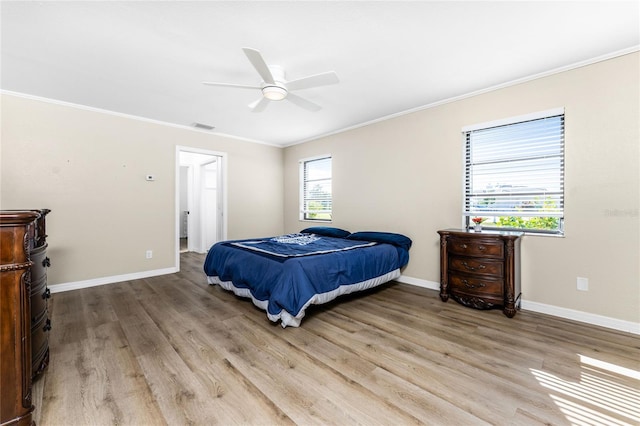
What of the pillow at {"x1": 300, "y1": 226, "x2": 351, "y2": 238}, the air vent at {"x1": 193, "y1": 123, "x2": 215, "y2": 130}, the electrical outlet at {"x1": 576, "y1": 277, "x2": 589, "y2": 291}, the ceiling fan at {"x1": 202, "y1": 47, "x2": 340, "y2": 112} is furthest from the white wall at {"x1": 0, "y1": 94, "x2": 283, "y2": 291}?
the electrical outlet at {"x1": 576, "y1": 277, "x2": 589, "y2": 291}

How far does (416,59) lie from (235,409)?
123 inches

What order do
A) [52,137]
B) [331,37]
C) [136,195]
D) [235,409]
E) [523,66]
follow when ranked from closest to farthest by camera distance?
[235,409]
[331,37]
[523,66]
[52,137]
[136,195]

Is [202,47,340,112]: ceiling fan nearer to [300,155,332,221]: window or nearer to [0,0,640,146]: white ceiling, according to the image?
[0,0,640,146]: white ceiling

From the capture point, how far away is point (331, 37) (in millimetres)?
2328

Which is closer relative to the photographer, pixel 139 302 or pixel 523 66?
pixel 523 66

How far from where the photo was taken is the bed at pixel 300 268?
2570mm

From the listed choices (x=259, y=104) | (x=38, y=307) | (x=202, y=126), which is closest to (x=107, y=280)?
(x=38, y=307)

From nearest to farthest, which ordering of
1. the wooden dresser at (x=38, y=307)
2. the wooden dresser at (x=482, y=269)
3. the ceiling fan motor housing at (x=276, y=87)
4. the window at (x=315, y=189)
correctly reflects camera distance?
1. the wooden dresser at (x=38, y=307)
2. the ceiling fan motor housing at (x=276, y=87)
3. the wooden dresser at (x=482, y=269)
4. the window at (x=315, y=189)

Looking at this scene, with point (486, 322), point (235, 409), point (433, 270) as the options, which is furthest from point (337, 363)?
point (433, 270)

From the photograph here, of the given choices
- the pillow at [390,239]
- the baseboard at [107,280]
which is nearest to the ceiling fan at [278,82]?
the pillow at [390,239]

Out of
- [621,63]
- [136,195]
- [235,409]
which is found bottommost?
[235,409]

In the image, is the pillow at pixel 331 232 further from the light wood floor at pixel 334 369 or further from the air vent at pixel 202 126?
the air vent at pixel 202 126

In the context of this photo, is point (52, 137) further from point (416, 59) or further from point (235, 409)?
point (416, 59)

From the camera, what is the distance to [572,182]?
280 cm
